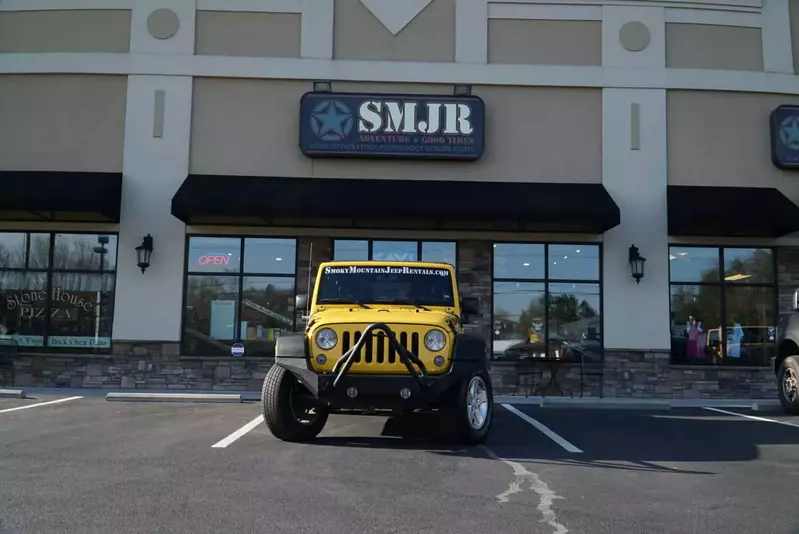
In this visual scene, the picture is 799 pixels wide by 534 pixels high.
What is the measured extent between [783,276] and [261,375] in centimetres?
1163

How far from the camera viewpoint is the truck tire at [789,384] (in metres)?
11.0

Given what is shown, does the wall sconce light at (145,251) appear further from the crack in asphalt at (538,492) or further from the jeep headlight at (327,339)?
the crack in asphalt at (538,492)

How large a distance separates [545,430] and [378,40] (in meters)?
9.82

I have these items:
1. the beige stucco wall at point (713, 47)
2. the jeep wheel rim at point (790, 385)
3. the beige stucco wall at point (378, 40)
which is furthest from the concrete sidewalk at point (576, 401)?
the beige stucco wall at point (378, 40)

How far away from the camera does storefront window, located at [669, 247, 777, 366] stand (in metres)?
15.2

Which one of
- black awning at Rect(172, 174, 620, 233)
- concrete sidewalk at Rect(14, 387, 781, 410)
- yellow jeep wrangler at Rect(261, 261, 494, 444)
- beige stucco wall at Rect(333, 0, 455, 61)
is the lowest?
concrete sidewalk at Rect(14, 387, 781, 410)

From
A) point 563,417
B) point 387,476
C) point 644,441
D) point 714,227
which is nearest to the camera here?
point 387,476

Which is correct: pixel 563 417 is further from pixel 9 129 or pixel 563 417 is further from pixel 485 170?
pixel 9 129

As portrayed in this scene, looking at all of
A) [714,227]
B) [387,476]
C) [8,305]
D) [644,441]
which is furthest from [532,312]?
[8,305]

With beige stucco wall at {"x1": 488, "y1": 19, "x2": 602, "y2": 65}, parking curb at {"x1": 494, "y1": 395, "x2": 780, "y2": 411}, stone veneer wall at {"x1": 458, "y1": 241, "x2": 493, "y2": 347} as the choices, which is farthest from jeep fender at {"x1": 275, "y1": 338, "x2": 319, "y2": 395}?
beige stucco wall at {"x1": 488, "y1": 19, "x2": 602, "y2": 65}

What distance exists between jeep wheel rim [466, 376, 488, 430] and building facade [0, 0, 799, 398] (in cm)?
713

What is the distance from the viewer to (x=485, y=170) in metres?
15.1

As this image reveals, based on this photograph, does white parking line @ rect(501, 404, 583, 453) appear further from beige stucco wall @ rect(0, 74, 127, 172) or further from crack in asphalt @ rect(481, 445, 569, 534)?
beige stucco wall @ rect(0, 74, 127, 172)

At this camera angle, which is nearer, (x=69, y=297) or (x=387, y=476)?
(x=387, y=476)
